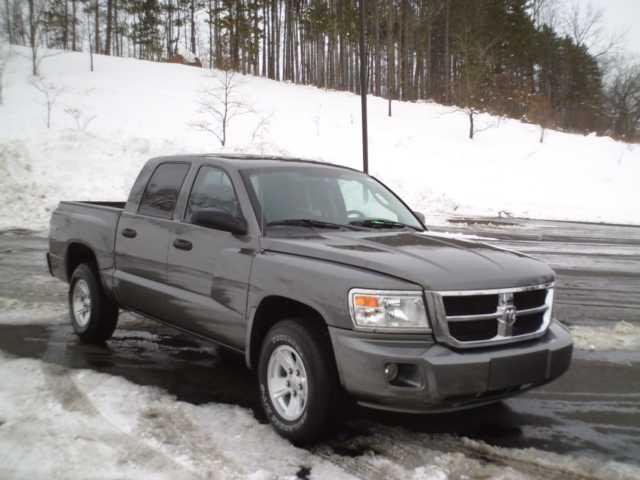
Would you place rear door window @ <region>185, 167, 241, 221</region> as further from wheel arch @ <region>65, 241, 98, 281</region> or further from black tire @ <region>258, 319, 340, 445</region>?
wheel arch @ <region>65, 241, 98, 281</region>

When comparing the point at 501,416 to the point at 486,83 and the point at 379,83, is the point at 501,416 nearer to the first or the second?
the point at 486,83

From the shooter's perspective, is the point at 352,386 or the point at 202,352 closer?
the point at 352,386

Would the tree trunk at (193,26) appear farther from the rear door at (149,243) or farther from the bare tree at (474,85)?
the rear door at (149,243)

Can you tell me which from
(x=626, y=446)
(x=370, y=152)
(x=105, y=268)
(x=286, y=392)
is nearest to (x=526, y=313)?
(x=626, y=446)

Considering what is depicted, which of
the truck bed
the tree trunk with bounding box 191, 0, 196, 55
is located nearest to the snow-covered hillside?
the truck bed

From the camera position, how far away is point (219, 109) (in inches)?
1448

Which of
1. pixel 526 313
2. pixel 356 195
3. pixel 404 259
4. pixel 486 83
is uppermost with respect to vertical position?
pixel 486 83

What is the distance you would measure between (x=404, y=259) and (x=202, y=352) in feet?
9.83

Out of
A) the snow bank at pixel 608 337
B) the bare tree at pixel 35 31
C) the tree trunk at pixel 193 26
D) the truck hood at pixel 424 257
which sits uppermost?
the tree trunk at pixel 193 26

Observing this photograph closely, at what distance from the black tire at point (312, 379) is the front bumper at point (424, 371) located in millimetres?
127

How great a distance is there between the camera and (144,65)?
45.6 meters

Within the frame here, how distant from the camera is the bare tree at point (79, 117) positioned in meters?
28.7

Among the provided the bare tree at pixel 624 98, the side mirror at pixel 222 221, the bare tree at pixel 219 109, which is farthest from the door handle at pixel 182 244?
the bare tree at pixel 624 98

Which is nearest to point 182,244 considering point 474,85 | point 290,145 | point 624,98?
point 290,145
